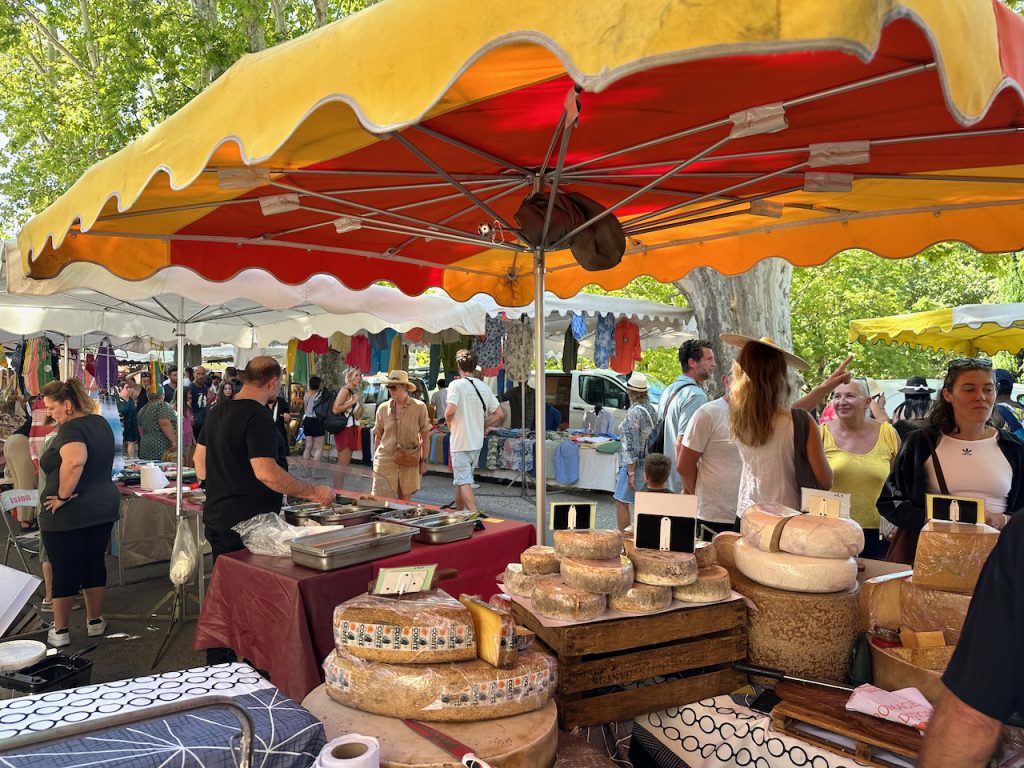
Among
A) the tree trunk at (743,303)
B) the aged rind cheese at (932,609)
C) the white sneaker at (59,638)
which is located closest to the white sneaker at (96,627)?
the white sneaker at (59,638)

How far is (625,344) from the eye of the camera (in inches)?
432

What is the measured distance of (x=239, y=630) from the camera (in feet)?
11.3

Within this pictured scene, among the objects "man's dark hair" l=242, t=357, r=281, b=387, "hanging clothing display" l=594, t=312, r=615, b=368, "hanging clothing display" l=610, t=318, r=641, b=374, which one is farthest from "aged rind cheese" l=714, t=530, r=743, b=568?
"hanging clothing display" l=610, t=318, r=641, b=374

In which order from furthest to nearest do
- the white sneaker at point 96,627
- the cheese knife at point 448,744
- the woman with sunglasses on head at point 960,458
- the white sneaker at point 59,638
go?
the white sneaker at point 96,627, the white sneaker at point 59,638, the woman with sunglasses on head at point 960,458, the cheese knife at point 448,744

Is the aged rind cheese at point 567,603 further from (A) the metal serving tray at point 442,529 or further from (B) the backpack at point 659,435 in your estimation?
(B) the backpack at point 659,435

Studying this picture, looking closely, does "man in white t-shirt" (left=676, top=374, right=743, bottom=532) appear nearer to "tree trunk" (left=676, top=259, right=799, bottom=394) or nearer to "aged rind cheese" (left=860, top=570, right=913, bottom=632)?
"aged rind cheese" (left=860, top=570, right=913, bottom=632)

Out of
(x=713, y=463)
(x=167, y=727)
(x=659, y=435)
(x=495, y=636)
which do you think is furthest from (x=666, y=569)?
(x=659, y=435)

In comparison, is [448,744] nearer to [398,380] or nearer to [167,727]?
[167,727]

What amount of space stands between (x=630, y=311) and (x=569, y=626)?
865 centimetres

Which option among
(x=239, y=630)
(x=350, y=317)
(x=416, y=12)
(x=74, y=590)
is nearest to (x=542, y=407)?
(x=239, y=630)

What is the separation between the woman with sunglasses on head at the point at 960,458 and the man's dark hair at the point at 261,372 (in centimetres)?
338

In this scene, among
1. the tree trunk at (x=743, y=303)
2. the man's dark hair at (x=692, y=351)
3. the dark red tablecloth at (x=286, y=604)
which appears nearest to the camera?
the dark red tablecloth at (x=286, y=604)

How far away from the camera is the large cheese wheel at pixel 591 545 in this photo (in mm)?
2131

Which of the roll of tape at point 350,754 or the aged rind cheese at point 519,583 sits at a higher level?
the aged rind cheese at point 519,583
